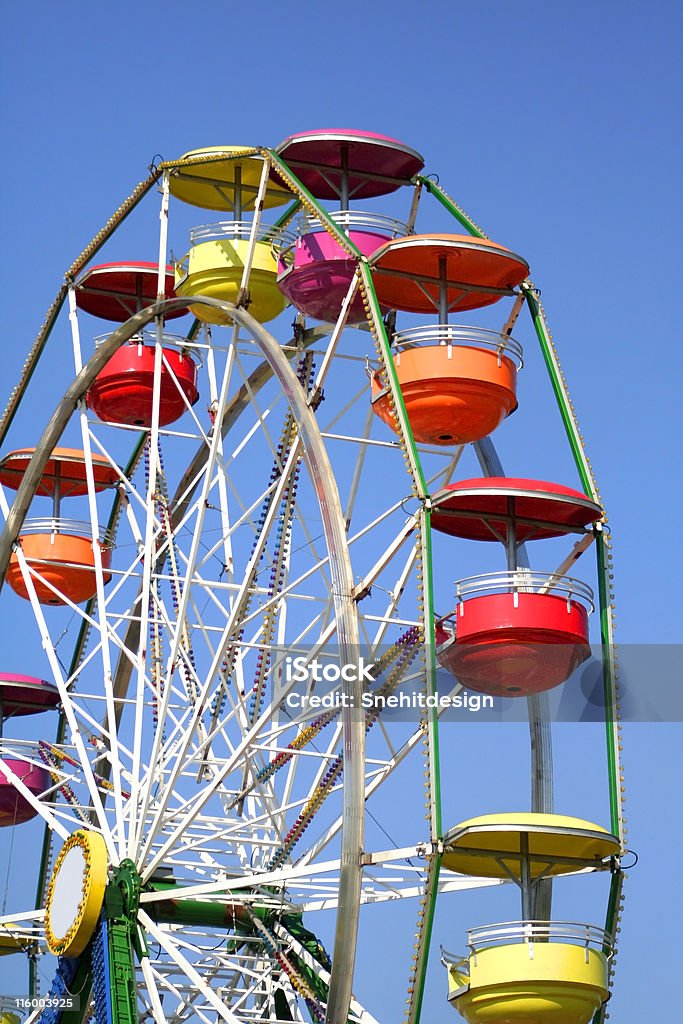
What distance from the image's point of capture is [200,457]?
39156mm

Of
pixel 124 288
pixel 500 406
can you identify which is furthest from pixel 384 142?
pixel 124 288

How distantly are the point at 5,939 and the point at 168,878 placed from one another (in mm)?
8619

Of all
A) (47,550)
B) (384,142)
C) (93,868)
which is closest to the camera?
(93,868)

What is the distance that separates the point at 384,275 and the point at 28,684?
12086 millimetres

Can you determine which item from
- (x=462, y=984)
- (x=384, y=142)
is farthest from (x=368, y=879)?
(x=384, y=142)

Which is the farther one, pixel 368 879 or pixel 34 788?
pixel 34 788

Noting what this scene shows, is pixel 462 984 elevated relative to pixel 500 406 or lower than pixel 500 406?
lower

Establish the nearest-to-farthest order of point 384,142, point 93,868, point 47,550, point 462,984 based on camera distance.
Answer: point 462,984 < point 93,868 < point 384,142 < point 47,550

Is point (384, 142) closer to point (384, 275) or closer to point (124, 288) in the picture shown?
point (384, 275)

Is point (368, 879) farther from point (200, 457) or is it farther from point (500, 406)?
point (200, 457)

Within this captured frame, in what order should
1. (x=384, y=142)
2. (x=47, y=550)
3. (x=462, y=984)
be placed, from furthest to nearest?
(x=47, y=550)
(x=384, y=142)
(x=462, y=984)

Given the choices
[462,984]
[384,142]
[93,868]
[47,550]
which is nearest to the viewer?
[462,984]

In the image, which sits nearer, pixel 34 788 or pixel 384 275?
pixel 384 275

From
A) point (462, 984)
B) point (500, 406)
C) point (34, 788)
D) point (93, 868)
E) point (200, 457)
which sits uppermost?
point (200, 457)
